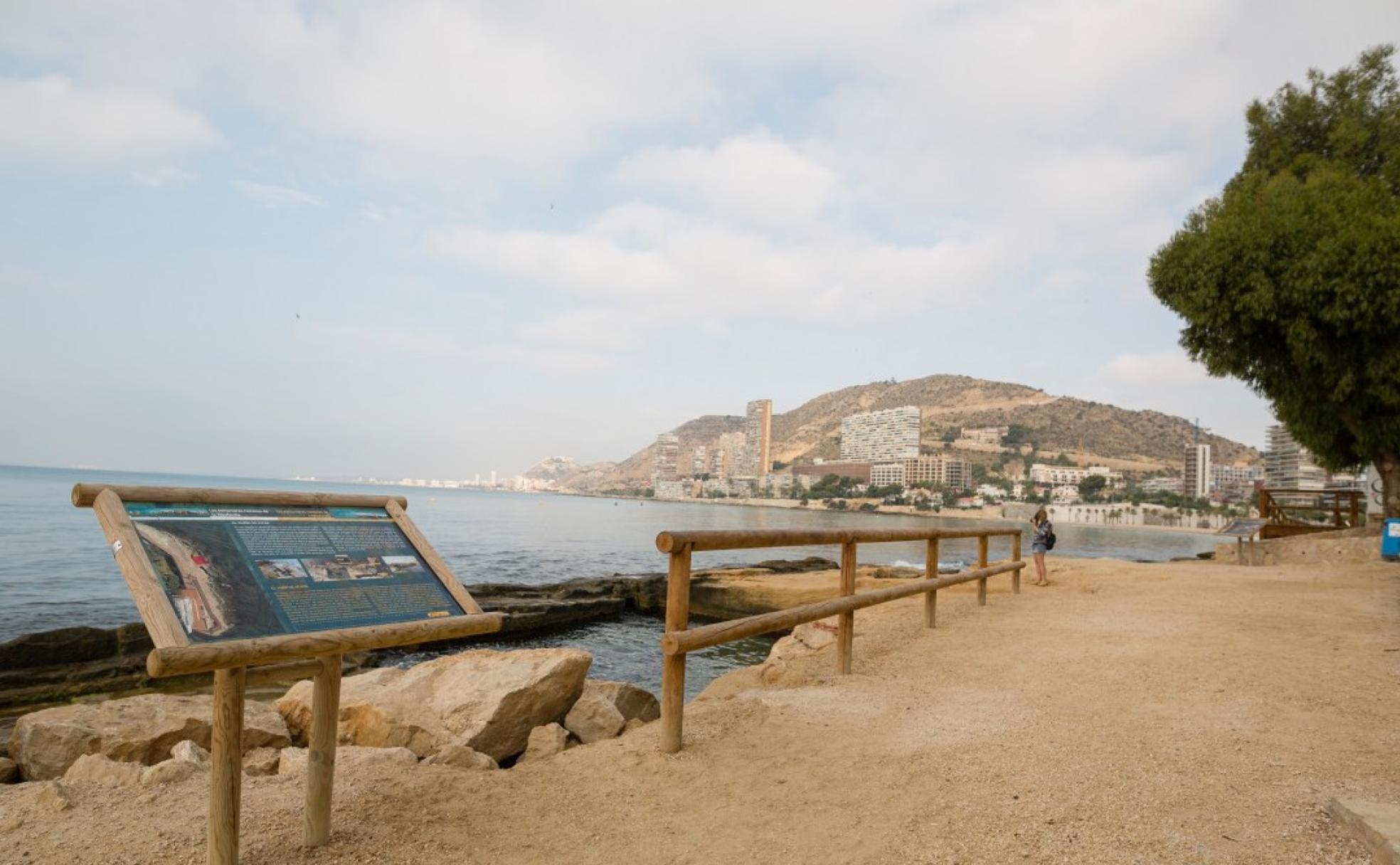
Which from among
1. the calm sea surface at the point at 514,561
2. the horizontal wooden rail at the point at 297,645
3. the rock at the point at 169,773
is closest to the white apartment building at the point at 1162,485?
the calm sea surface at the point at 514,561

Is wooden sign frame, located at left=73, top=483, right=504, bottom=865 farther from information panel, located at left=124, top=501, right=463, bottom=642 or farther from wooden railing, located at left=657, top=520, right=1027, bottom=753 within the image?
wooden railing, located at left=657, top=520, right=1027, bottom=753

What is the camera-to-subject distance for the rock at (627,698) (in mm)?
6512

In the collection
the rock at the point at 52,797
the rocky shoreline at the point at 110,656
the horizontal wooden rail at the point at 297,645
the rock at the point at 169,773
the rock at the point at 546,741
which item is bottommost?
the rocky shoreline at the point at 110,656

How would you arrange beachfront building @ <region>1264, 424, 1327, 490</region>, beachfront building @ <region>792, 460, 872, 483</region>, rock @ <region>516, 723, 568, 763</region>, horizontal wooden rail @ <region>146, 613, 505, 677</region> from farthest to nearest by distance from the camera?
beachfront building @ <region>792, 460, 872, 483</region> < beachfront building @ <region>1264, 424, 1327, 490</region> < rock @ <region>516, 723, 568, 763</region> < horizontal wooden rail @ <region>146, 613, 505, 677</region>

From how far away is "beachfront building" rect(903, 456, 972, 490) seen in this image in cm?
15725

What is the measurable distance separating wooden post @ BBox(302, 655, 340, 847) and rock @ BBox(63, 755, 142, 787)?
2.01 meters

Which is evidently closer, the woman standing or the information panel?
the information panel

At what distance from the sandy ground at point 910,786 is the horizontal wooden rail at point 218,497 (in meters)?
1.37

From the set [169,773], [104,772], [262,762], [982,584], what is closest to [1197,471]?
[982,584]

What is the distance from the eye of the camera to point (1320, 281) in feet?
51.8

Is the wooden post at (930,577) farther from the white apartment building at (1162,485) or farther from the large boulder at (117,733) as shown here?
the white apartment building at (1162,485)

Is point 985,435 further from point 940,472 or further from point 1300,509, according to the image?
point 1300,509

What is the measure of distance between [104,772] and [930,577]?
6894mm

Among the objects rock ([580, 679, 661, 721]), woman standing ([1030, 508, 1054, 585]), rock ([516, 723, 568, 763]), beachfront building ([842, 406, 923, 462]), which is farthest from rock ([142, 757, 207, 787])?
beachfront building ([842, 406, 923, 462])
